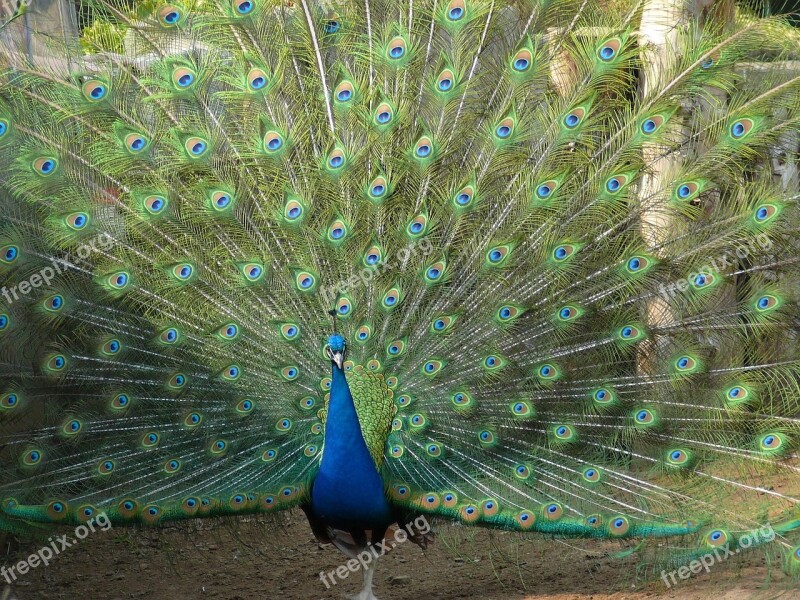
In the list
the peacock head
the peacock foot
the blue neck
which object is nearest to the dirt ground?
the peacock foot

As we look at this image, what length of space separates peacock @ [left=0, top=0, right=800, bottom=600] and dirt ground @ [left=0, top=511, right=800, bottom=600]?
45 centimetres

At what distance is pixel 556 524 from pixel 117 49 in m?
2.77

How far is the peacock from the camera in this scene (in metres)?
3.68

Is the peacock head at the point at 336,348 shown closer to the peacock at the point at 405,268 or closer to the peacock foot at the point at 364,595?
the peacock at the point at 405,268

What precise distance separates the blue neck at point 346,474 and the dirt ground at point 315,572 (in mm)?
435

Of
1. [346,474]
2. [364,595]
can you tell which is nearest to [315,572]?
[364,595]

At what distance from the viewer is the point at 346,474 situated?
3.64m

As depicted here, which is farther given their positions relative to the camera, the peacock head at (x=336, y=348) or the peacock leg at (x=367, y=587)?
the peacock leg at (x=367, y=587)

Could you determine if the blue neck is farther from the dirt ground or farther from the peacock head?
the dirt ground

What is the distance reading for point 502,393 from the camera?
3924 millimetres

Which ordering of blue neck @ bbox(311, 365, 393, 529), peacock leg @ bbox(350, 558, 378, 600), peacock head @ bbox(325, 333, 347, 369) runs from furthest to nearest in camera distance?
peacock leg @ bbox(350, 558, 378, 600) < blue neck @ bbox(311, 365, 393, 529) < peacock head @ bbox(325, 333, 347, 369)

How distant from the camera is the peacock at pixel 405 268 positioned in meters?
3.68

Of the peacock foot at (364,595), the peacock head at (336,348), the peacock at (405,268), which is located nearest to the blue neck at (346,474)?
the peacock at (405,268)

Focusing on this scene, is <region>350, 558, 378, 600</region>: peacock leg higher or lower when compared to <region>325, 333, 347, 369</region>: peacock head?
lower
